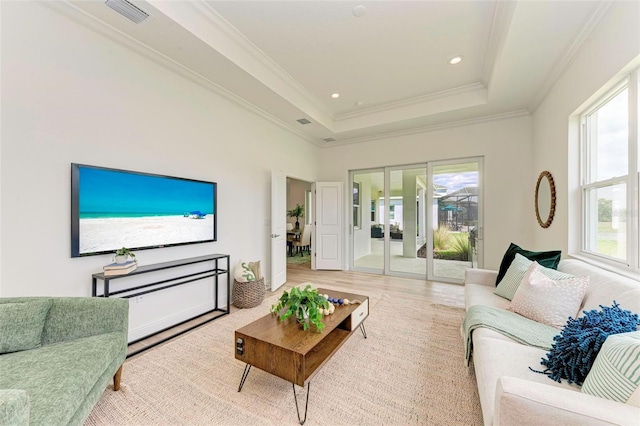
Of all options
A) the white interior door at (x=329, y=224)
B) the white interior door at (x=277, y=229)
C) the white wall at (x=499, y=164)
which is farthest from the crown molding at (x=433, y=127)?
the white interior door at (x=277, y=229)

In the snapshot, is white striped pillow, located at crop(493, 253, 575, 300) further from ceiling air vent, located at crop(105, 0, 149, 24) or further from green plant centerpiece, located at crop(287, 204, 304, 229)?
green plant centerpiece, located at crop(287, 204, 304, 229)

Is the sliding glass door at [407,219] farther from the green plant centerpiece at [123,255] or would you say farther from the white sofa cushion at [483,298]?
the green plant centerpiece at [123,255]

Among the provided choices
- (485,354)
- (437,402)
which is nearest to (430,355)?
(437,402)

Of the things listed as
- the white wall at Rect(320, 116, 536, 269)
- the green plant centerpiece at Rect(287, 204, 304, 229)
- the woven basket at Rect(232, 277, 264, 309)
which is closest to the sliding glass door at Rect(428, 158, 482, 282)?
the white wall at Rect(320, 116, 536, 269)

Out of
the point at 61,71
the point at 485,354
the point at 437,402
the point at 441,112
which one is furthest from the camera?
the point at 441,112

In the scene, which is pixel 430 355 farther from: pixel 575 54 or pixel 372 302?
pixel 575 54

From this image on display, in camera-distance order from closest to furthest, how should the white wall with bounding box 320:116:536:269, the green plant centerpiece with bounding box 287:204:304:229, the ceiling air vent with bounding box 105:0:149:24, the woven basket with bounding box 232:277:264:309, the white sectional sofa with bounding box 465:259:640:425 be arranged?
the white sectional sofa with bounding box 465:259:640:425, the ceiling air vent with bounding box 105:0:149:24, the woven basket with bounding box 232:277:264:309, the white wall with bounding box 320:116:536:269, the green plant centerpiece with bounding box 287:204:304:229

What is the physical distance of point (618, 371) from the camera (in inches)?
37.0

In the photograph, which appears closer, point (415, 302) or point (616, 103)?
point (616, 103)

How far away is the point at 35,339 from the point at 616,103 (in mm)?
4601

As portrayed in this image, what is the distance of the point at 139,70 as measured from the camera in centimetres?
251

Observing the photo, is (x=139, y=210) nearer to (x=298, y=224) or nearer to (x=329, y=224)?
(x=329, y=224)

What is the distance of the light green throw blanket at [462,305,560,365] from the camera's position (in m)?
1.58

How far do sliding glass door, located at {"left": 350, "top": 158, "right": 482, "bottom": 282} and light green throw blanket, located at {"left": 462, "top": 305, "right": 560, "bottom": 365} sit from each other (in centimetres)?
283
